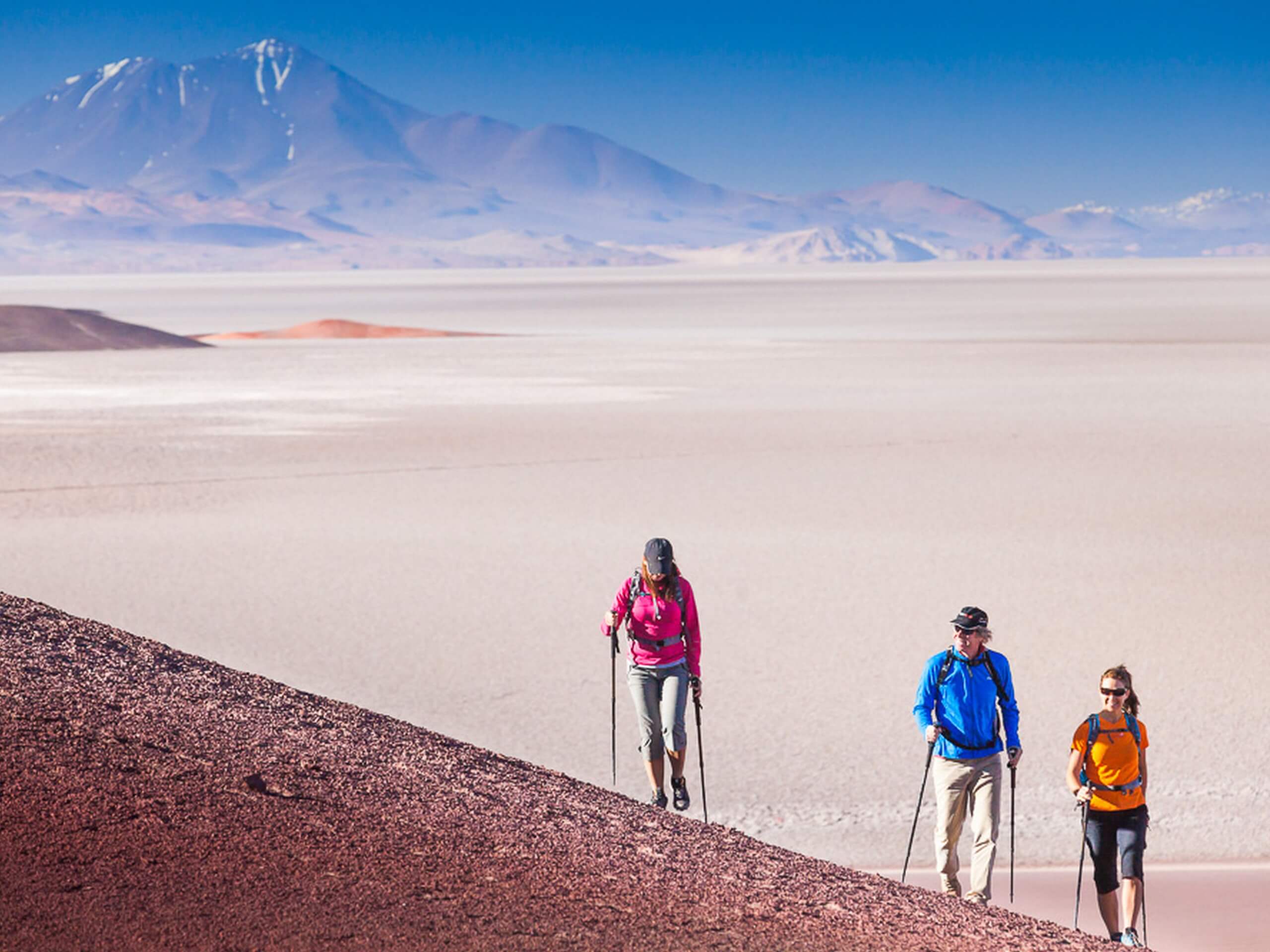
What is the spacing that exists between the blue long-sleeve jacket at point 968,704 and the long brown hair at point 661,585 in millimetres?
1271

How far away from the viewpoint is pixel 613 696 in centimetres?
771

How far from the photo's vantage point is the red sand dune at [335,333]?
5481 centimetres

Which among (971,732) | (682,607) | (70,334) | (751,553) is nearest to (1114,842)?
(971,732)

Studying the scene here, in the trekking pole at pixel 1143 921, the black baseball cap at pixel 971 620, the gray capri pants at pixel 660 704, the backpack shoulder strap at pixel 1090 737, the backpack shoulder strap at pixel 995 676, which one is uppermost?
the black baseball cap at pixel 971 620

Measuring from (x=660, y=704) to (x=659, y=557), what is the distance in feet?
2.66

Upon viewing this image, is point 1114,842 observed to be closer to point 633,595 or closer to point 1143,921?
point 1143,921

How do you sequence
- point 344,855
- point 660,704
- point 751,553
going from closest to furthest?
point 344,855 → point 660,704 → point 751,553

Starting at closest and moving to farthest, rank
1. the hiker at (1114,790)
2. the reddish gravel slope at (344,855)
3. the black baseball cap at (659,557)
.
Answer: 1. the reddish gravel slope at (344,855)
2. the hiker at (1114,790)
3. the black baseball cap at (659,557)

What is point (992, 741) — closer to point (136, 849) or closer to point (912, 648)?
point (136, 849)

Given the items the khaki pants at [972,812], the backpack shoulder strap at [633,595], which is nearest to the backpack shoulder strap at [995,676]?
the khaki pants at [972,812]

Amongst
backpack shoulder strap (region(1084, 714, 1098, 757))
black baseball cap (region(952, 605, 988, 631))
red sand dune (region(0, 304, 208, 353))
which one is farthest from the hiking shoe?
red sand dune (region(0, 304, 208, 353))

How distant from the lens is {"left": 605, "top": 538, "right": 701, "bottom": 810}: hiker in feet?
22.6

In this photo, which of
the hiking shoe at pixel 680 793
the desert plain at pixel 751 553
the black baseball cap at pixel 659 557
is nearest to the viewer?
the black baseball cap at pixel 659 557

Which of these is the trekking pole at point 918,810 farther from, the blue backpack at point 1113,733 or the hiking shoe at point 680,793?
the hiking shoe at point 680,793
